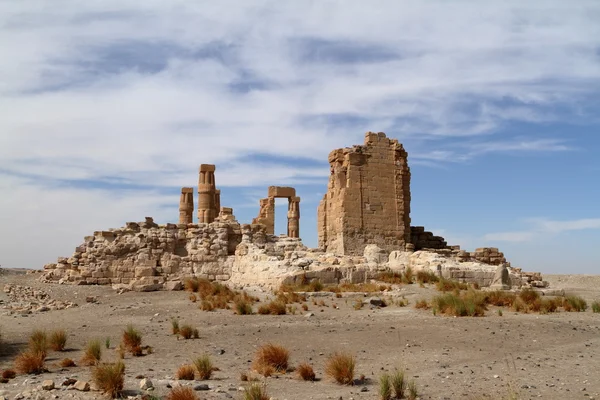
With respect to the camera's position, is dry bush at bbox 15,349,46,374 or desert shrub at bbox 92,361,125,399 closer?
desert shrub at bbox 92,361,125,399

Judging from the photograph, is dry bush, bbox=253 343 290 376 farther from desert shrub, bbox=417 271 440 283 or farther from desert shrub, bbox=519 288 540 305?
desert shrub, bbox=417 271 440 283

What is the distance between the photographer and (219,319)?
40.3ft

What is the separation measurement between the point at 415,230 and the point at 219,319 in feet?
42.9

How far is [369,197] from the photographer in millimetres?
21094

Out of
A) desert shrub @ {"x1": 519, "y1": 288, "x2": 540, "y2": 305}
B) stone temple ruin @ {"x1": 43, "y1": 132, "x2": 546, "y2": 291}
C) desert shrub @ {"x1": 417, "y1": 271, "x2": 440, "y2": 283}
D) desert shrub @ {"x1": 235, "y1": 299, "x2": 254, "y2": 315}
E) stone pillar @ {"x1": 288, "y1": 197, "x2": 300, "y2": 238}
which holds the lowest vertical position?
desert shrub @ {"x1": 235, "y1": 299, "x2": 254, "y2": 315}

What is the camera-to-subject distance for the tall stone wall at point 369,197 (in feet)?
68.0

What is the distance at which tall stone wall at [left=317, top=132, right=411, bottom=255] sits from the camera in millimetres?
20719

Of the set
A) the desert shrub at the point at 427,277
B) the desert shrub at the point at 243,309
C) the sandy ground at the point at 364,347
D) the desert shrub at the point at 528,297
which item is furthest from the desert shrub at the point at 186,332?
the desert shrub at the point at 427,277

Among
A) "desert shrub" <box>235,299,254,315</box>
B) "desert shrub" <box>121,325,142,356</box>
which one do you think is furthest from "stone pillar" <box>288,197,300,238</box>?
"desert shrub" <box>121,325,142,356</box>

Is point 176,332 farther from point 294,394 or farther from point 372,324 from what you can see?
point 294,394

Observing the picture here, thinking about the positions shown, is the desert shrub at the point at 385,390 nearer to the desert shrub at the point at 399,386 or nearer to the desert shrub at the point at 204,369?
the desert shrub at the point at 399,386

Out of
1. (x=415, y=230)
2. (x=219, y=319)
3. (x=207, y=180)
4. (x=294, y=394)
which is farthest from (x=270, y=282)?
(x=207, y=180)

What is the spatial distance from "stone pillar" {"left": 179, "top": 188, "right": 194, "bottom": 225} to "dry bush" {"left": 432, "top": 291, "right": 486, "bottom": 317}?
823 inches

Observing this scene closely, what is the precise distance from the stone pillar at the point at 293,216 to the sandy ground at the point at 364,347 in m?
20.5
